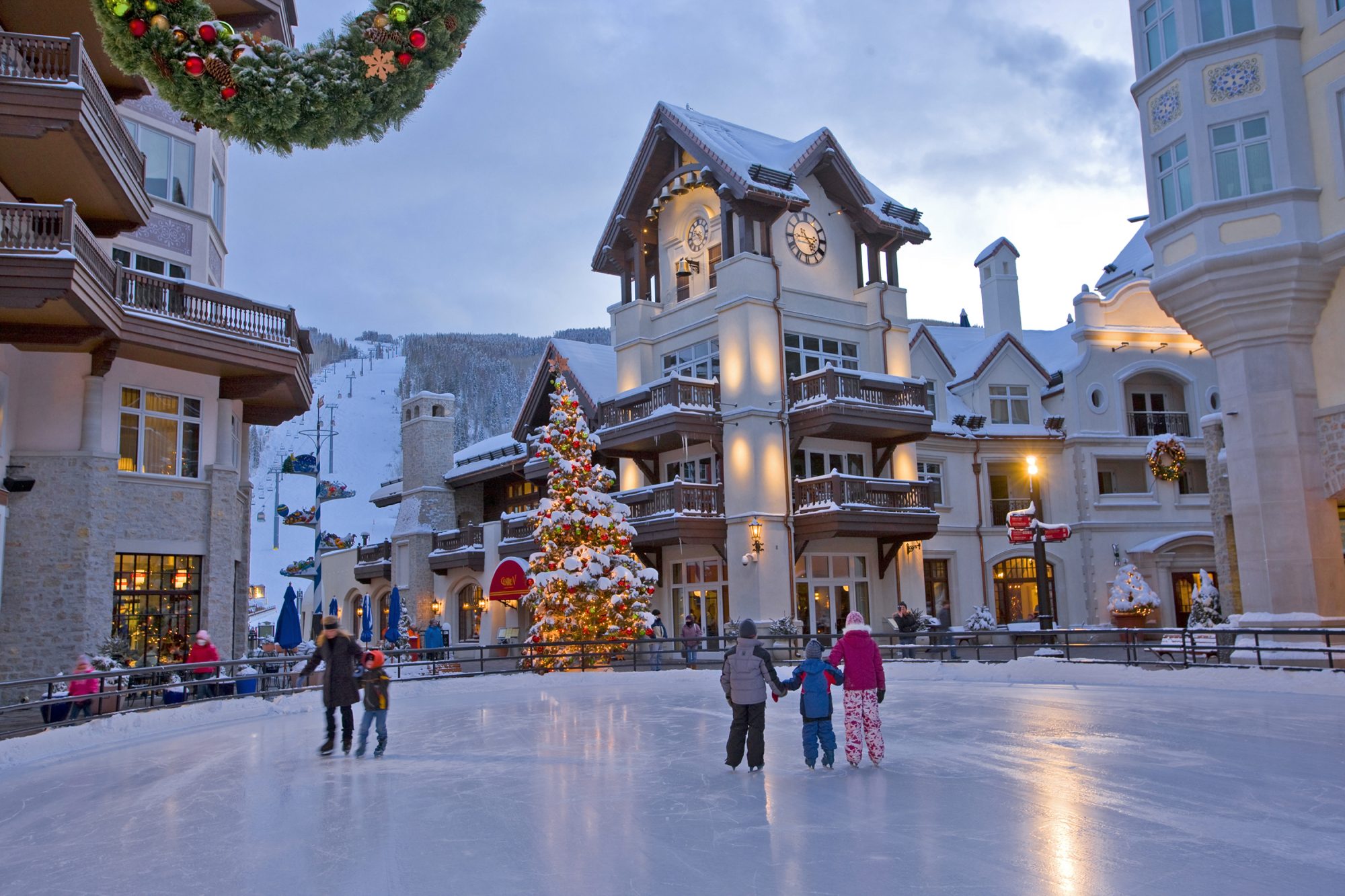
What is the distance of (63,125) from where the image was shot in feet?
59.5

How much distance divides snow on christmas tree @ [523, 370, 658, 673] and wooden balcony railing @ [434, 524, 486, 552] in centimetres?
1303

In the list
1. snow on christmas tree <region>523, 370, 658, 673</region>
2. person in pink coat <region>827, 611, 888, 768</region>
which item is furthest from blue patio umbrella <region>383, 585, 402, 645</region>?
person in pink coat <region>827, 611, 888, 768</region>

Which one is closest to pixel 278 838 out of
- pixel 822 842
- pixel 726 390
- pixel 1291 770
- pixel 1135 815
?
pixel 822 842

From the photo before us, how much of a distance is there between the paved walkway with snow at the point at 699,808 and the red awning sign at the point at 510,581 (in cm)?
1917

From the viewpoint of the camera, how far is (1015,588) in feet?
126

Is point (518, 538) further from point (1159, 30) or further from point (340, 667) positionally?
point (1159, 30)

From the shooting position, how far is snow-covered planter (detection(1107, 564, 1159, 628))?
2750 centimetres

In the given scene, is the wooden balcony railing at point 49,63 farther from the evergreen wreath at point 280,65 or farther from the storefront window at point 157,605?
the evergreen wreath at point 280,65

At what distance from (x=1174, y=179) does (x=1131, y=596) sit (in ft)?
36.1

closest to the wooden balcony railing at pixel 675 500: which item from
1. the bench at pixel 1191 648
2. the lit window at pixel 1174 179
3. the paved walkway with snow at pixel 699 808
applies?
the bench at pixel 1191 648

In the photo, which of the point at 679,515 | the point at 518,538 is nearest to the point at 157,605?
the point at 679,515

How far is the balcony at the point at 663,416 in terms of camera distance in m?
31.8

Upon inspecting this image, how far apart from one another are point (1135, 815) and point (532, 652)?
21068 millimetres

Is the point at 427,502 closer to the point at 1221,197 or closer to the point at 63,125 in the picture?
the point at 63,125
